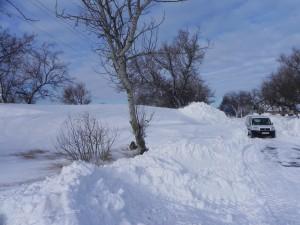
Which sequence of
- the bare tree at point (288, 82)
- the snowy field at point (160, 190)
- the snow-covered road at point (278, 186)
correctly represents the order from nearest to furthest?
the snowy field at point (160, 190) < the snow-covered road at point (278, 186) < the bare tree at point (288, 82)

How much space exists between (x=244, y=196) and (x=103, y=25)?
8.33m

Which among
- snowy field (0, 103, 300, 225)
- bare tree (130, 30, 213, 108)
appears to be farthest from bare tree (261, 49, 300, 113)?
snowy field (0, 103, 300, 225)

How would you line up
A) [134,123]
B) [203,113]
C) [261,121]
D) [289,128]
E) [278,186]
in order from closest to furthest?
Result: [278,186] < [134,123] < [261,121] < [289,128] < [203,113]

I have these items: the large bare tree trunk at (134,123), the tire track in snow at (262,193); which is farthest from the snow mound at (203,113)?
the tire track in snow at (262,193)

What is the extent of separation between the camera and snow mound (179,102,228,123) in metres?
43.1

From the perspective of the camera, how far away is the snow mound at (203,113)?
1697 inches

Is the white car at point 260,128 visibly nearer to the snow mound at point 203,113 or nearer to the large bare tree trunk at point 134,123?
the snow mound at point 203,113

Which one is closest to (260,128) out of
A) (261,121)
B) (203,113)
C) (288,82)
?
(261,121)

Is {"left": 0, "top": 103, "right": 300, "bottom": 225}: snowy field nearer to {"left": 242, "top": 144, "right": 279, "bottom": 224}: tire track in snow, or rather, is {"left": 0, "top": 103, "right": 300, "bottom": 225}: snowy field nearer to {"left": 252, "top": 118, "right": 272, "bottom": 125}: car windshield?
{"left": 242, "top": 144, "right": 279, "bottom": 224}: tire track in snow

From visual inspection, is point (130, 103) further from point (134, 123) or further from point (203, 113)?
point (203, 113)

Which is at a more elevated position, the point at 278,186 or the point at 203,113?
the point at 203,113

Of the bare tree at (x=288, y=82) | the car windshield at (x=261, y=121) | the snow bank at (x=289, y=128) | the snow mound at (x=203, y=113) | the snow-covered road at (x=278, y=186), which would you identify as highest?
the bare tree at (x=288, y=82)

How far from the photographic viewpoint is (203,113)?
145ft

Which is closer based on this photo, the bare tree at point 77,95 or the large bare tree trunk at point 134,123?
the large bare tree trunk at point 134,123
